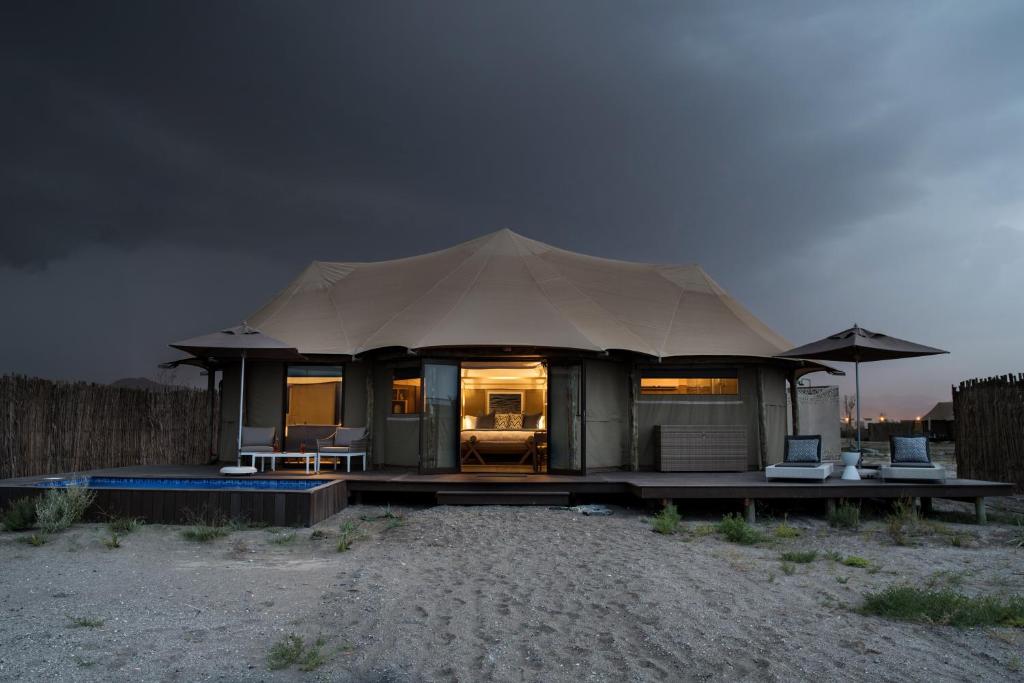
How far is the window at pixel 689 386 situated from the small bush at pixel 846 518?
3.42 metres

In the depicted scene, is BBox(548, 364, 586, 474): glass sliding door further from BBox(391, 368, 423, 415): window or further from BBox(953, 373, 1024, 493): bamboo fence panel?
BBox(953, 373, 1024, 493): bamboo fence panel

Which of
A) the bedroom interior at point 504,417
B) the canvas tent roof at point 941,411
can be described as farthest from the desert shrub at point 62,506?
the canvas tent roof at point 941,411

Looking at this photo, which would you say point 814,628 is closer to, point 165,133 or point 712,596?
point 712,596

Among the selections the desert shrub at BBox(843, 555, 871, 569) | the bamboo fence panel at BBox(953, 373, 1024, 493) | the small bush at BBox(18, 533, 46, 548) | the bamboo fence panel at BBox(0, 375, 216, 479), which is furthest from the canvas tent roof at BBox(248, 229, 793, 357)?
the small bush at BBox(18, 533, 46, 548)

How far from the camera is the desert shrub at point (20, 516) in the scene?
7.62 m

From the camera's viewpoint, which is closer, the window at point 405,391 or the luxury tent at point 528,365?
the luxury tent at point 528,365

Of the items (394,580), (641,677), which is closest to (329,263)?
(394,580)

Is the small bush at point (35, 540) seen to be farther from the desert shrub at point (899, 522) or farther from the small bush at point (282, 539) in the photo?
the desert shrub at point (899, 522)

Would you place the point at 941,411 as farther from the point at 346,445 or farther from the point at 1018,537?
the point at 346,445

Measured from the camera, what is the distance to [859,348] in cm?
1044

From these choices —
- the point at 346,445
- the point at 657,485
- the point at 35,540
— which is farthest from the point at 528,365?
the point at 35,540

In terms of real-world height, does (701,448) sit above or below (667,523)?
above

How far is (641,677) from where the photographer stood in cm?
369

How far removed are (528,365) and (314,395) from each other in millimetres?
4331
